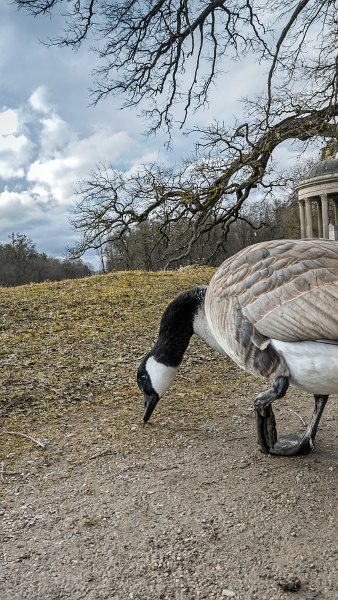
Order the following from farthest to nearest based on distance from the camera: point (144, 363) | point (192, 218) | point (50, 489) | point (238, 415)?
point (192, 218) → point (238, 415) → point (144, 363) → point (50, 489)

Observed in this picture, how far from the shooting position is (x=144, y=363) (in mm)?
4234

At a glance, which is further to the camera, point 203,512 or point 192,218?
point 192,218

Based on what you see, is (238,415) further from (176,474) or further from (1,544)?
(1,544)

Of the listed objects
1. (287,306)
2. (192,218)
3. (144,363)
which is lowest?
(144,363)

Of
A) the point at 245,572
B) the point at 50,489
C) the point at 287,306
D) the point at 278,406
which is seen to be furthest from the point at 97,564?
the point at 278,406

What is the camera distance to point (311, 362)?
2.75 m

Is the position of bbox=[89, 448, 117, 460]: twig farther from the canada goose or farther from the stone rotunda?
the stone rotunda

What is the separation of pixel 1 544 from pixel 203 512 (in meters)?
1.30

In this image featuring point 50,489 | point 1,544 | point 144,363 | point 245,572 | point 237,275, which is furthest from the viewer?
point 144,363

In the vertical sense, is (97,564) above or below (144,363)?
below

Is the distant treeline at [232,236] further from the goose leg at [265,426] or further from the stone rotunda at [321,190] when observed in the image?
the goose leg at [265,426]

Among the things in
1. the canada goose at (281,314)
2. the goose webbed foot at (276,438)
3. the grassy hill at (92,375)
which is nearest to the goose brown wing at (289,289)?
the canada goose at (281,314)

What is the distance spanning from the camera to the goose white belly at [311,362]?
2691 mm

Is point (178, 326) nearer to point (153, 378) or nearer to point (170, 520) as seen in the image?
point (153, 378)
